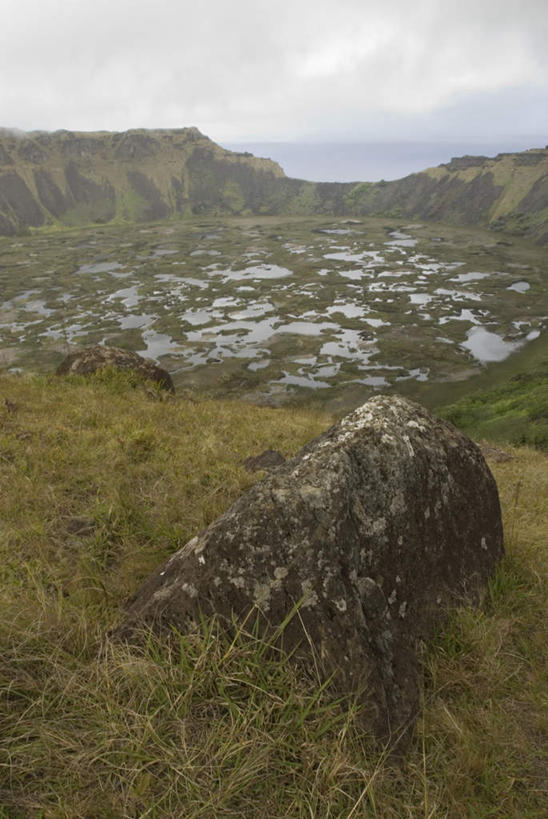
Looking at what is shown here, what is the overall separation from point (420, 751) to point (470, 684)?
606mm

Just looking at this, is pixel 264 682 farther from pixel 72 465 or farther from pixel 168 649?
pixel 72 465

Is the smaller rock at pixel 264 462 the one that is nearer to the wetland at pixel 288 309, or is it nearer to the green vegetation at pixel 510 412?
the green vegetation at pixel 510 412

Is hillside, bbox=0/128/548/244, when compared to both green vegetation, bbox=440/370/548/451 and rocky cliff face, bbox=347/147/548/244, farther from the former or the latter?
green vegetation, bbox=440/370/548/451

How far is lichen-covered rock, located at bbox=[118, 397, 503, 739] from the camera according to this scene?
3146 millimetres

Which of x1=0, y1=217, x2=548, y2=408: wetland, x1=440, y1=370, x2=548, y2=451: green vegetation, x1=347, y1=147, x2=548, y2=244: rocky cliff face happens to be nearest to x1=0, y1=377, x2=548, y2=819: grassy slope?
x1=440, y1=370, x2=548, y2=451: green vegetation

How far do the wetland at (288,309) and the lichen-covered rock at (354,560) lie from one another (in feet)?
92.7

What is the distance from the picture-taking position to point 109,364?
16.2 m

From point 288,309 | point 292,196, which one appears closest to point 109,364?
point 288,309

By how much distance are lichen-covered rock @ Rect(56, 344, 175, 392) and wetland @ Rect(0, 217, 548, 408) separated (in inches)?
522

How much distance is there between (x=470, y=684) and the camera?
128 inches

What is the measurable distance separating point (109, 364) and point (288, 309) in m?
55.0

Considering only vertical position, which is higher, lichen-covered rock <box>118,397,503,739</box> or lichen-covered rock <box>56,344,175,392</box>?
lichen-covered rock <box>118,397,503,739</box>

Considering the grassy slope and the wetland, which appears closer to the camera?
the grassy slope

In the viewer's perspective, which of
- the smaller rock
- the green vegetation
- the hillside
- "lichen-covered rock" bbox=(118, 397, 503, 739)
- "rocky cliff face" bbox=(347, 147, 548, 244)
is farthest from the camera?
the hillside
